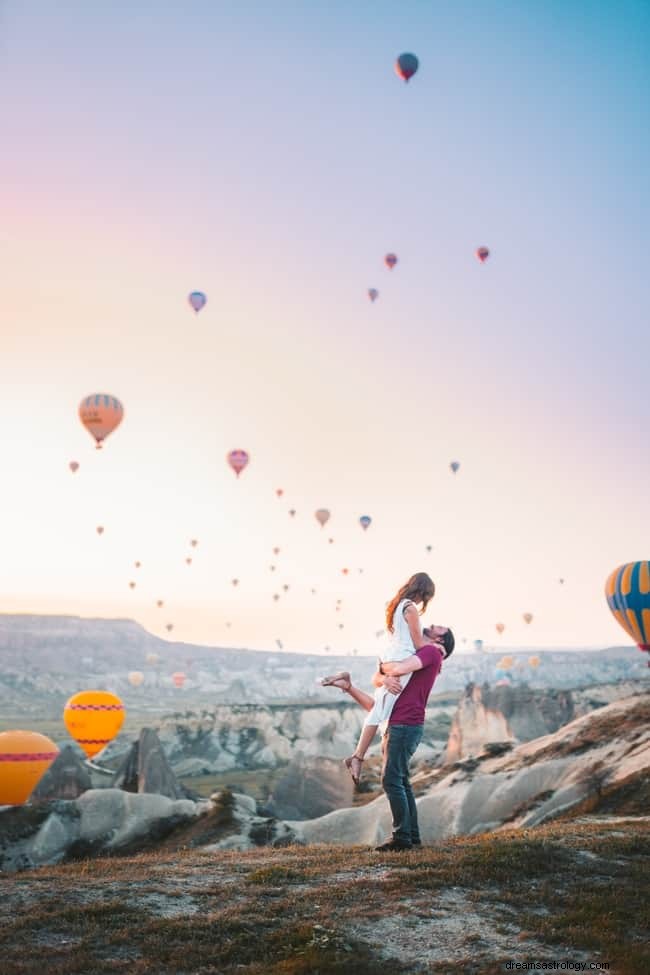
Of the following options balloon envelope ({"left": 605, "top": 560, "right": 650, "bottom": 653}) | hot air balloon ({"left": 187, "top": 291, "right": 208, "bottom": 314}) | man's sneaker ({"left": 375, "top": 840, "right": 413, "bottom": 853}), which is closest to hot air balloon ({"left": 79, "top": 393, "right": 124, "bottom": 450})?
hot air balloon ({"left": 187, "top": 291, "right": 208, "bottom": 314})

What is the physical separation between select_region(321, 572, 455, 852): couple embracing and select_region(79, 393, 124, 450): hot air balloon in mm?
29791

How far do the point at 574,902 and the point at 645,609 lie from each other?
999 inches

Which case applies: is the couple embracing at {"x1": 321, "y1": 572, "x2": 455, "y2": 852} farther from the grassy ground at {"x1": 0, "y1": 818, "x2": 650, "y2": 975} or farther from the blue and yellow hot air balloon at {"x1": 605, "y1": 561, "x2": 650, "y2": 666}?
the blue and yellow hot air balloon at {"x1": 605, "y1": 561, "x2": 650, "y2": 666}

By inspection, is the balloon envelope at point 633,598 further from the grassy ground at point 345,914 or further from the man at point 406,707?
the man at point 406,707

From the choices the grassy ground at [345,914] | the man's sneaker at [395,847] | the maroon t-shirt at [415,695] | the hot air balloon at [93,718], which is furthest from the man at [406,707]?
the hot air balloon at [93,718]

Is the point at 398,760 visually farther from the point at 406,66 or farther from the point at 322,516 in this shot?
the point at 322,516

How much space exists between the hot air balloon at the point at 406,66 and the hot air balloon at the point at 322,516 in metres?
29.6

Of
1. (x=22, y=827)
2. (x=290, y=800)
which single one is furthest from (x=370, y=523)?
(x=22, y=827)

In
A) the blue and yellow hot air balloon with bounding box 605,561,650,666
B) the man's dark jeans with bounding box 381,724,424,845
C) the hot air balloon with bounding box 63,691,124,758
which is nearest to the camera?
the man's dark jeans with bounding box 381,724,424,845

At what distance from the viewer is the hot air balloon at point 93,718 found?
47.0m

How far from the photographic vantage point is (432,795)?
1094 inches

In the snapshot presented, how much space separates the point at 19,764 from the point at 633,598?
24655mm

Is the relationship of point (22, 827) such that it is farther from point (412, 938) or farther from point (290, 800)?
point (290, 800)

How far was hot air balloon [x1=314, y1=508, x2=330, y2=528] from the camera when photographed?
178ft
